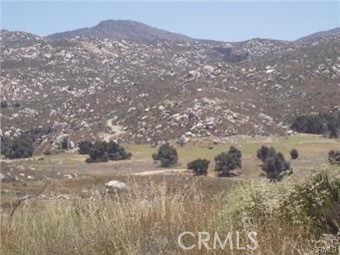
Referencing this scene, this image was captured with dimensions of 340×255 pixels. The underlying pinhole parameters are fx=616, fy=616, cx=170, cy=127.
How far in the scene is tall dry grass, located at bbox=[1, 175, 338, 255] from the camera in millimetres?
4789

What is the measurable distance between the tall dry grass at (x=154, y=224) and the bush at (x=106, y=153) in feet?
167

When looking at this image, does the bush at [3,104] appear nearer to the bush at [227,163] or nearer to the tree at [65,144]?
the tree at [65,144]

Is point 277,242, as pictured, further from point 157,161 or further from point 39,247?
point 157,161

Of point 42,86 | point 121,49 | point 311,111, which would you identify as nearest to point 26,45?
point 121,49

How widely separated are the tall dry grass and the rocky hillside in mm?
58255

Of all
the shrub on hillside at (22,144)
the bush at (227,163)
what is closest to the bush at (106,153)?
the shrub on hillside at (22,144)

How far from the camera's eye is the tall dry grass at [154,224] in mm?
4789

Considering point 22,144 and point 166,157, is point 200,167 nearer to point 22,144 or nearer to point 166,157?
point 166,157

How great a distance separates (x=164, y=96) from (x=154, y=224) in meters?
76.2

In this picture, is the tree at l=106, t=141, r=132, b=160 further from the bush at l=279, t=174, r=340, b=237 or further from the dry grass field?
the bush at l=279, t=174, r=340, b=237

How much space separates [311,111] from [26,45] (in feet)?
287

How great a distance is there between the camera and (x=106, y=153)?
190ft

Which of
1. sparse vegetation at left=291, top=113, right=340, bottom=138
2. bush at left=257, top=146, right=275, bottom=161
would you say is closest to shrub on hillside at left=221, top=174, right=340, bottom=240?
bush at left=257, top=146, right=275, bottom=161

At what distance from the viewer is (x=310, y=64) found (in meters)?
83.9
